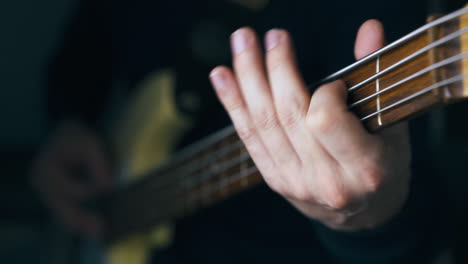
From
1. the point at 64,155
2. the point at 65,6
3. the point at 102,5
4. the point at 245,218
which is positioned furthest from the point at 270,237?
the point at 65,6

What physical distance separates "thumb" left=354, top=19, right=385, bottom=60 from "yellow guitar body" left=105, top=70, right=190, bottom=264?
1.32ft

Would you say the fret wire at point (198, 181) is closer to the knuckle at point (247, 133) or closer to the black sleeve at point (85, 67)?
the knuckle at point (247, 133)

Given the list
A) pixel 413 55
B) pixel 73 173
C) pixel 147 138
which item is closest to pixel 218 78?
pixel 413 55

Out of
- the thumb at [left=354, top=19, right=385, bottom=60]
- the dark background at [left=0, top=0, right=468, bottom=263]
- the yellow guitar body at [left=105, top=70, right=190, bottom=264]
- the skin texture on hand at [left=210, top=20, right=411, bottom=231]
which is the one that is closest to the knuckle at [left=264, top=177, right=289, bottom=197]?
the skin texture on hand at [left=210, top=20, right=411, bottom=231]

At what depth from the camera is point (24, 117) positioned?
1.25m

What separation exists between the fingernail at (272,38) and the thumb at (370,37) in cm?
5

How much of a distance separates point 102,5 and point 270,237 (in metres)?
0.71

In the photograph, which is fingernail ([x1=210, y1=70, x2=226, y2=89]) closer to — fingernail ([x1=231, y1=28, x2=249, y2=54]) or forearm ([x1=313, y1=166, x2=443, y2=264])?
fingernail ([x1=231, y1=28, x2=249, y2=54])

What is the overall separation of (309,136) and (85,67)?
81cm

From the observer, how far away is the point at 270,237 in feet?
1.50

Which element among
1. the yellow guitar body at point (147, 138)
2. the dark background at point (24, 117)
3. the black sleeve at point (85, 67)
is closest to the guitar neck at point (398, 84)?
the yellow guitar body at point (147, 138)

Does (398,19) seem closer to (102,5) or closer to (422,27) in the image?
(422,27)

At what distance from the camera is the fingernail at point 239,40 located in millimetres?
295

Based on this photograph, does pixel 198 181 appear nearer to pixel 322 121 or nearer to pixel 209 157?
pixel 209 157
